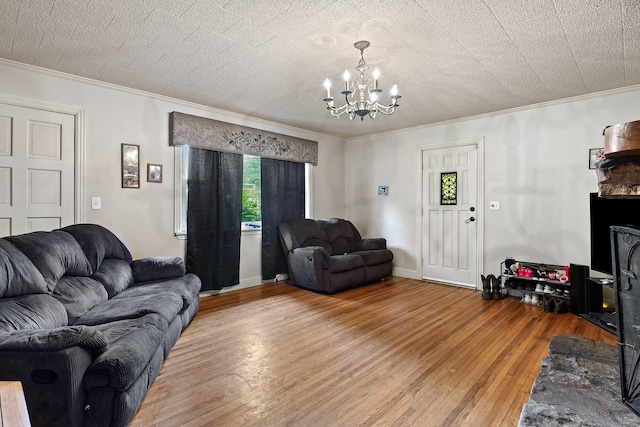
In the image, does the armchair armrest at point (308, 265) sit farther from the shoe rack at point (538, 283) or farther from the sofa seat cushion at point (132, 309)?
the shoe rack at point (538, 283)

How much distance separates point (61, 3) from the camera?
7.00 ft

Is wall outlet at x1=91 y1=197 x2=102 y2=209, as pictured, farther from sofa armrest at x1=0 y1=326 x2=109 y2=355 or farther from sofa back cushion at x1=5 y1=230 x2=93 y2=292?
sofa armrest at x1=0 y1=326 x2=109 y2=355

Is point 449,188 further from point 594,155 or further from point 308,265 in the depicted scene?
point 308,265

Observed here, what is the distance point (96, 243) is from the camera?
3.00 meters

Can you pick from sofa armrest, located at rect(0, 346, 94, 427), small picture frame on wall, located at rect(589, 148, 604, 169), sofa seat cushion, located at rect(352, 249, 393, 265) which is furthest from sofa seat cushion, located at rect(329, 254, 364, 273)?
sofa armrest, located at rect(0, 346, 94, 427)

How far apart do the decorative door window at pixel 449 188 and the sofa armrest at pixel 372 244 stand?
3.64 ft

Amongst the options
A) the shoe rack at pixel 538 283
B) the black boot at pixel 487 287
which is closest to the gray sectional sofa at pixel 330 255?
the black boot at pixel 487 287

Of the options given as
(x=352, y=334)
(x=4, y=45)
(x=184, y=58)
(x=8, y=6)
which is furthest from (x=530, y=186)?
(x=4, y=45)

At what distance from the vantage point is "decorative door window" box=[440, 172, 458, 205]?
196 inches

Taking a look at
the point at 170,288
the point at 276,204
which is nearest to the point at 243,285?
the point at 276,204

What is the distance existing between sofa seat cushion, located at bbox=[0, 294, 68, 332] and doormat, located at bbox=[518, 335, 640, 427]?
2703mm

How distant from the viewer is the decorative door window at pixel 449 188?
16.3 feet

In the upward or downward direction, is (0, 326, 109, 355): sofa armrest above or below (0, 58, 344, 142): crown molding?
below

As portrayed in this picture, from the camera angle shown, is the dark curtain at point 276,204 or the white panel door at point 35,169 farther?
the dark curtain at point 276,204
